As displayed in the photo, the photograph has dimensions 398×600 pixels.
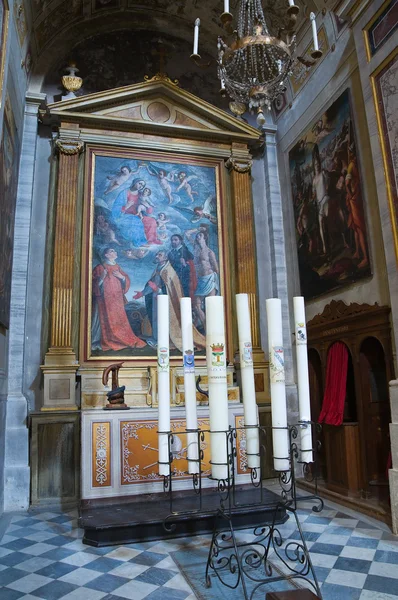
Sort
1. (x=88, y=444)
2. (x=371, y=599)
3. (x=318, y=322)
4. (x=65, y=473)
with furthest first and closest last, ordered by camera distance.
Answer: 1. (x=318, y=322)
2. (x=65, y=473)
3. (x=88, y=444)
4. (x=371, y=599)

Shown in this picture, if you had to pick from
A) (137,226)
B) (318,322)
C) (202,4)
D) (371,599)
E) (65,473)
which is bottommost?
(371,599)

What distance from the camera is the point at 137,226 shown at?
774cm

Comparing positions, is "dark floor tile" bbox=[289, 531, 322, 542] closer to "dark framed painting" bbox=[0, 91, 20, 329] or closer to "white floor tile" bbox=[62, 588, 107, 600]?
"white floor tile" bbox=[62, 588, 107, 600]

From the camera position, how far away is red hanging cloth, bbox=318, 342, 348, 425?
6.26 m

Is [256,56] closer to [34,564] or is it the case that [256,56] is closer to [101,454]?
[101,454]

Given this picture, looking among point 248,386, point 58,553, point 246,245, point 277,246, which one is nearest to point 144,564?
point 58,553

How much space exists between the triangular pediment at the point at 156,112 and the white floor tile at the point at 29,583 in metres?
6.46

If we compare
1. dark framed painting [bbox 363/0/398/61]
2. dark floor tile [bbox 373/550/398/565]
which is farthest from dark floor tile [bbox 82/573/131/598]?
dark framed painting [bbox 363/0/398/61]

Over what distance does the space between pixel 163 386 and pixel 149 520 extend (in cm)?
181

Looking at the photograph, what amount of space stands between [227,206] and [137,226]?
65.9 inches

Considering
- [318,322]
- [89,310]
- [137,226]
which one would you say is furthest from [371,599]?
[137,226]

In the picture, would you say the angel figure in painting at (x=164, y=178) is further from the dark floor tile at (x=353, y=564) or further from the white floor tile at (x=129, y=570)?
the dark floor tile at (x=353, y=564)

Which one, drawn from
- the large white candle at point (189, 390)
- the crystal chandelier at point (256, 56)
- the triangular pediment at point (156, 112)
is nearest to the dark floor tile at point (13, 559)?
the large white candle at point (189, 390)

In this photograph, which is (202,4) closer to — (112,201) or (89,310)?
(112,201)
